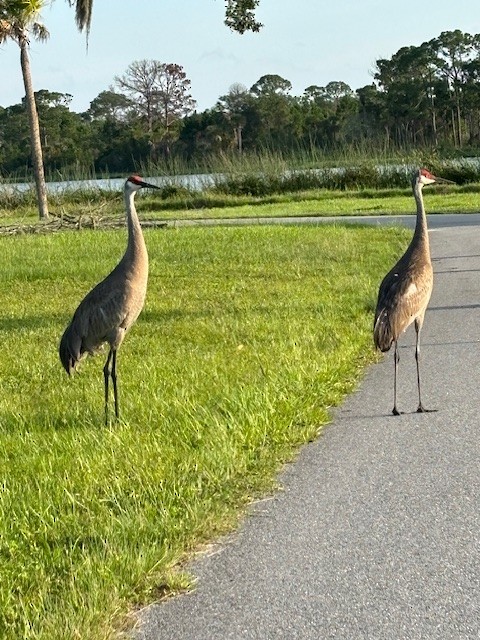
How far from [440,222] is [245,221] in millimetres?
6028

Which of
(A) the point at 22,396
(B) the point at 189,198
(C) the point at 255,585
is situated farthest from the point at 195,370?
(B) the point at 189,198

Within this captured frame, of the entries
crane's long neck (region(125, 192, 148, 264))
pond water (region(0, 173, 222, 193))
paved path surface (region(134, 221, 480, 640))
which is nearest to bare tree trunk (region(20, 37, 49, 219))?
pond water (region(0, 173, 222, 193))

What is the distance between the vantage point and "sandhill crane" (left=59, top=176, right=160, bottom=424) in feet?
24.7

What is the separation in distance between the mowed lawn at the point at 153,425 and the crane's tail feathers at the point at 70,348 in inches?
12.2

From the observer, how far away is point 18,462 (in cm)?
615

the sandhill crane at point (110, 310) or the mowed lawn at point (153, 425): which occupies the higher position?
the sandhill crane at point (110, 310)

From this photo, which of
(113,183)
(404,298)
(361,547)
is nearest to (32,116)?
(113,183)

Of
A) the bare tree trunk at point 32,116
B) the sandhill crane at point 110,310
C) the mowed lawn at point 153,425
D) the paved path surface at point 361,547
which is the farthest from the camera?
the bare tree trunk at point 32,116

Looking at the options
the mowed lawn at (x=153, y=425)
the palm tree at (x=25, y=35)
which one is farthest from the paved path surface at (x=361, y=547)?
the palm tree at (x=25, y=35)

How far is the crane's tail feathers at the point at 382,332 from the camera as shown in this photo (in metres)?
7.39

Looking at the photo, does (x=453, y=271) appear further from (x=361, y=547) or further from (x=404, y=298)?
(x=361, y=547)

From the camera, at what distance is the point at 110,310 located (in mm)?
7516

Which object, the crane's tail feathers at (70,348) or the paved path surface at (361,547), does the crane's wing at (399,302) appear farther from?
the crane's tail feathers at (70,348)

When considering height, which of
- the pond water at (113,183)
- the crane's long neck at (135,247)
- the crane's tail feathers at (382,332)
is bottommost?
the crane's tail feathers at (382,332)
